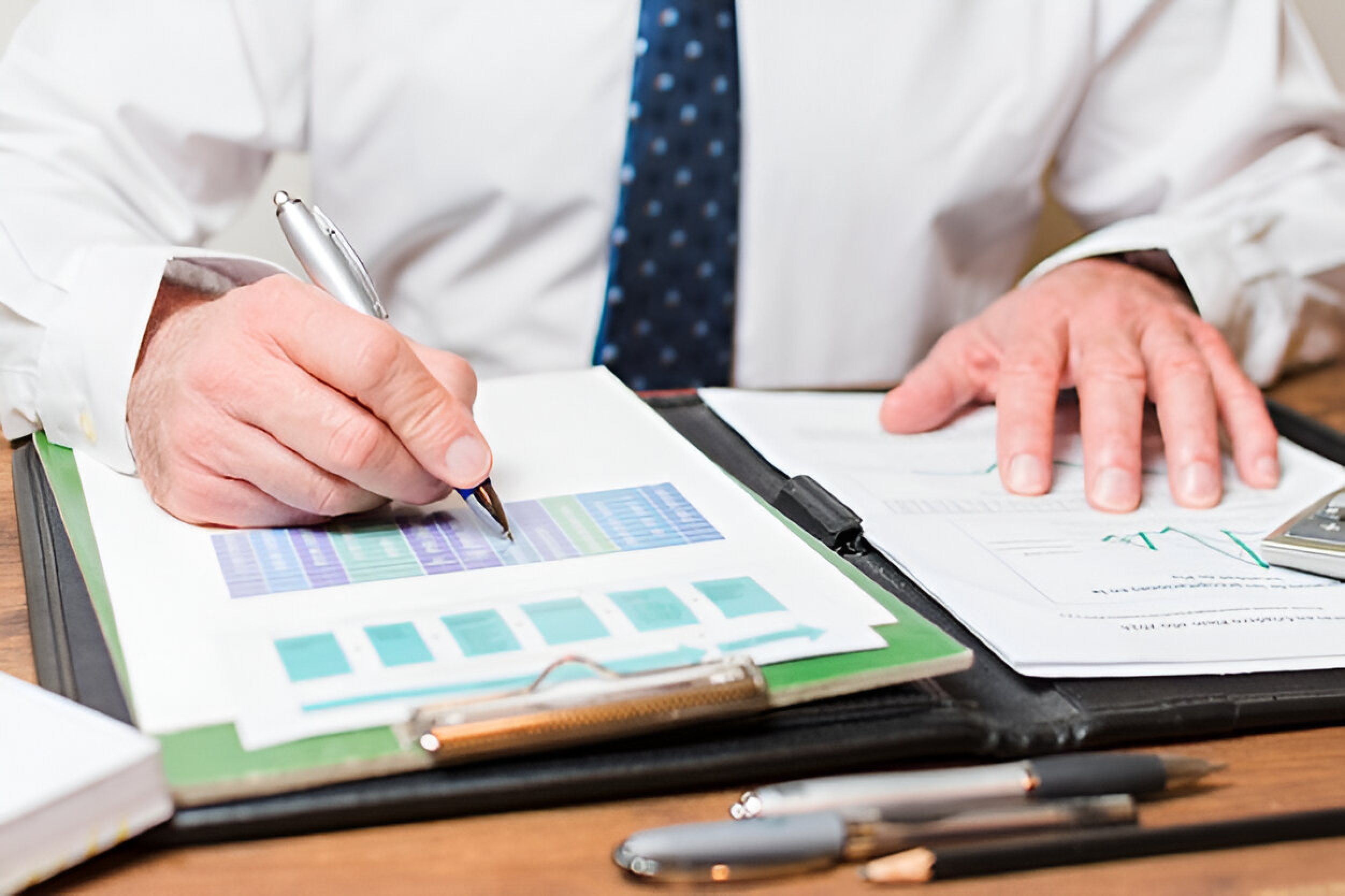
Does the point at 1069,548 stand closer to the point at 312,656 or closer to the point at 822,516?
the point at 822,516

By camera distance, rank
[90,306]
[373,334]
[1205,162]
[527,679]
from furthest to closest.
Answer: [1205,162] < [90,306] < [373,334] < [527,679]

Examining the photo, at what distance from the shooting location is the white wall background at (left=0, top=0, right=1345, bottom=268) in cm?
137

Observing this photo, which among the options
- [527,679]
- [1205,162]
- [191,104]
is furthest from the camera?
[1205,162]

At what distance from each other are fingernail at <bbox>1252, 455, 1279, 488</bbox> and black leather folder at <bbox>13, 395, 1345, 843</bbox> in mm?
242

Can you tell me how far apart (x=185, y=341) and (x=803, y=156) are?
55 centimetres

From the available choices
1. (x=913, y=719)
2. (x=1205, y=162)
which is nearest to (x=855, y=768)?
(x=913, y=719)

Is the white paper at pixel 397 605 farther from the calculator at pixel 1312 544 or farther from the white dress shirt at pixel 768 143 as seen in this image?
the white dress shirt at pixel 768 143

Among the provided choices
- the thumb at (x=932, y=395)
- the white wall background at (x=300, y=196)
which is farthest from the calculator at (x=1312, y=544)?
the white wall background at (x=300, y=196)

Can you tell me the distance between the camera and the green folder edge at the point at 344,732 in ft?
1.15

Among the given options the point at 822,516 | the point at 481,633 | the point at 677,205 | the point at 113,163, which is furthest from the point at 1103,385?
the point at 113,163

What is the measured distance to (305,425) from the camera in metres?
0.52

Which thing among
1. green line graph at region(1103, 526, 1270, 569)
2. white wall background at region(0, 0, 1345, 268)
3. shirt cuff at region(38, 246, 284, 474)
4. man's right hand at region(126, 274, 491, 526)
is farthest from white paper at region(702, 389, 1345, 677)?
white wall background at region(0, 0, 1345, 268)

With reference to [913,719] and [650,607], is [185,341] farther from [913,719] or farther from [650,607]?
[913,719]

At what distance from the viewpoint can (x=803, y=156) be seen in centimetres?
99
